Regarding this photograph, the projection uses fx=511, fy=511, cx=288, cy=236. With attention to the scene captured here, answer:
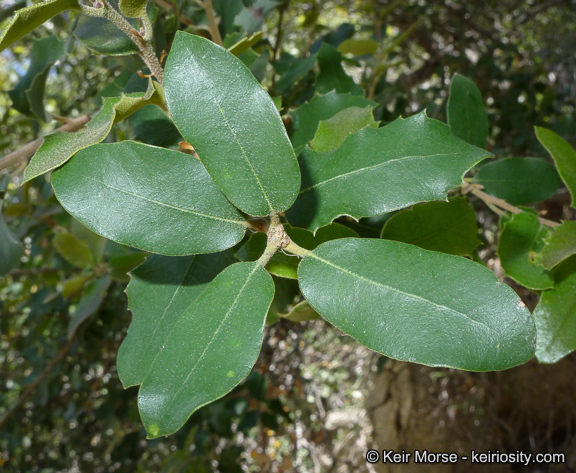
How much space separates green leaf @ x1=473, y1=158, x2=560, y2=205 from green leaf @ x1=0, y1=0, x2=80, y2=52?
2.60 feet

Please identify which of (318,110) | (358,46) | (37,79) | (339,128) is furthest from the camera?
(358,46)

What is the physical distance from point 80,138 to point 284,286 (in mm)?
329

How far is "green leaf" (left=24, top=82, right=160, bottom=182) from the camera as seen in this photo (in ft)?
1.76

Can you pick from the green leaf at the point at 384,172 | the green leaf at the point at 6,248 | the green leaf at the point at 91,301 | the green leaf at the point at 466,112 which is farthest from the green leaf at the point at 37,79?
the green leaf at the point at 466,112

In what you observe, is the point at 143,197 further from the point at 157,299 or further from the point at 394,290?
the point at 394,290

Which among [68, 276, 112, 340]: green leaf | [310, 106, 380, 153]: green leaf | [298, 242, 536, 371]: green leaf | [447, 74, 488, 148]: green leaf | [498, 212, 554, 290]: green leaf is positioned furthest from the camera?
[68, 276, 112, 340]: green leaf

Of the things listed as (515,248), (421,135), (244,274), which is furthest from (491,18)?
(244,274)

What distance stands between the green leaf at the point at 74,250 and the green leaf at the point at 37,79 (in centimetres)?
30

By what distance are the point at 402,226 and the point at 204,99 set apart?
330mm

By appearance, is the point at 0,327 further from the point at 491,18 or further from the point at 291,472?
the point at 491,18

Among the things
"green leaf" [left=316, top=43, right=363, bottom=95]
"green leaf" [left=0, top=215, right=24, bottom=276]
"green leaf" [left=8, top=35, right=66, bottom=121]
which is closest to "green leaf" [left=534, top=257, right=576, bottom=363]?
"green leaf" [left=316, top=43, right=363, bottom=95]

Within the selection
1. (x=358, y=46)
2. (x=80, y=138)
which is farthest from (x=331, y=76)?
(x=80, y=138)

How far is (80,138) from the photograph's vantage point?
584mm

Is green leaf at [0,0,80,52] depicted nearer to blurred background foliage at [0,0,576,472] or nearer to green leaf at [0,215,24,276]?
blurred background foliage at [0,0,576,472]
